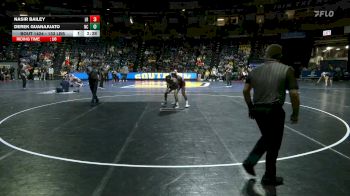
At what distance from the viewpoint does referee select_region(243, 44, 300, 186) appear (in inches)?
187

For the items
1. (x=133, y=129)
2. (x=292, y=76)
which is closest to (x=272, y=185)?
(x=292, y=76)

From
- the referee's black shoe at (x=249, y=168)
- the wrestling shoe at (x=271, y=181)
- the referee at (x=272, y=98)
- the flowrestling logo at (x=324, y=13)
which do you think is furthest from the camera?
the flowrestling logo at (x=324, y=13)

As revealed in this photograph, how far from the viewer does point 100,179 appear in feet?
17.3

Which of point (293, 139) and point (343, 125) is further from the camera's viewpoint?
point (343, 125)

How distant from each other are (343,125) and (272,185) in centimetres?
647

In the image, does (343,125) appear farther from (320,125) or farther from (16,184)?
(16,184)

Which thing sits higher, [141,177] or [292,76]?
[292,76]
